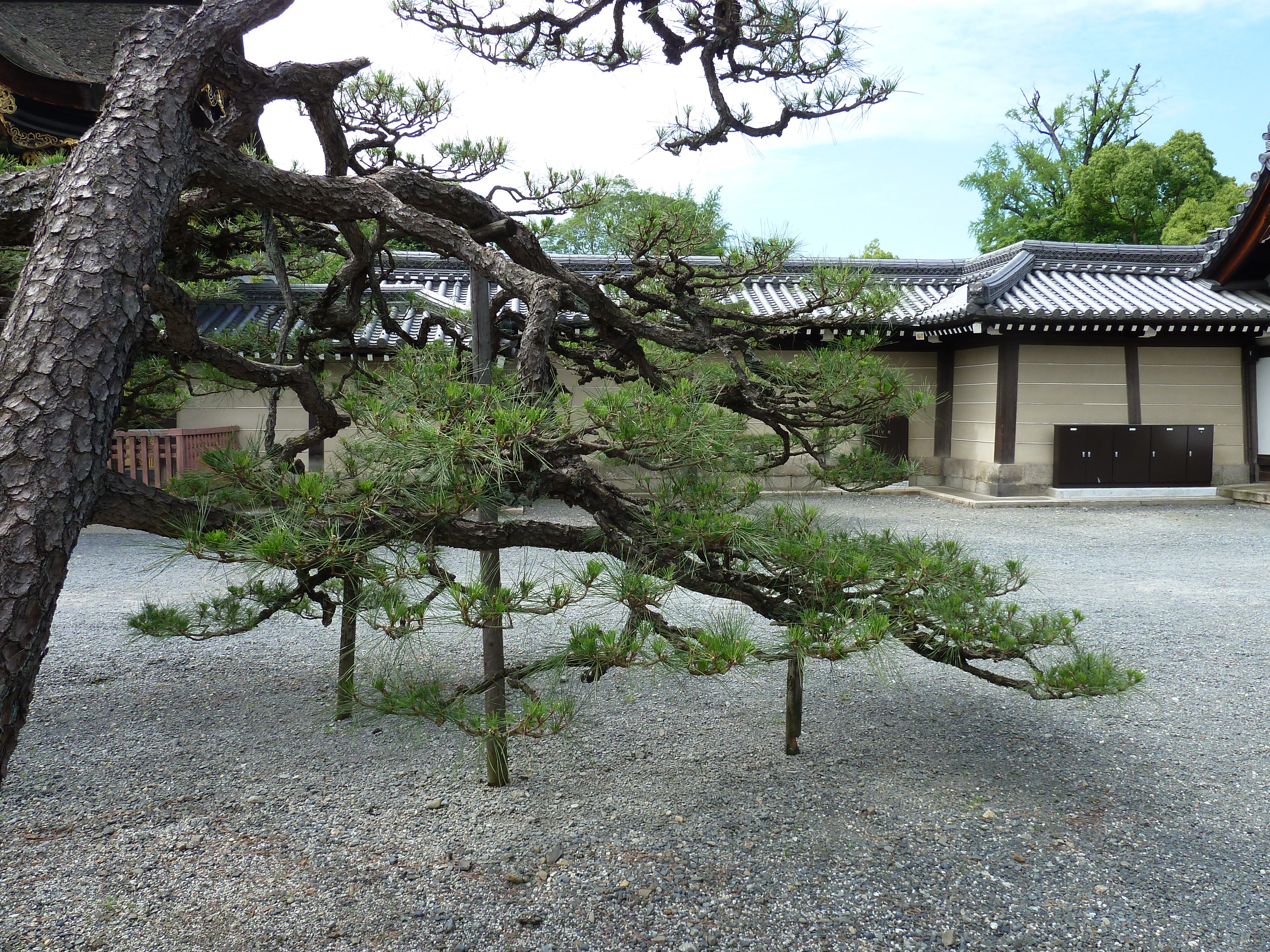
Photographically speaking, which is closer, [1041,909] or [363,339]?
[1041,909]

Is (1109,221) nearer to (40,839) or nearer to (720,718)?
(720,718)

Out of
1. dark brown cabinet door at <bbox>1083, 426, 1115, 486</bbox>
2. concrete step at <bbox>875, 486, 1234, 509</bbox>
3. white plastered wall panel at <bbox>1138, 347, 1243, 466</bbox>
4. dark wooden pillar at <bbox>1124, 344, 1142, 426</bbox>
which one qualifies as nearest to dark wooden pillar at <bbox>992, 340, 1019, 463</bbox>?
concrete step at <bbox>875, 486, 1234, 509</bbox>

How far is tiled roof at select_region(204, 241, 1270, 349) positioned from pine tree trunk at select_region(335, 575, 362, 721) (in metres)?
5.22

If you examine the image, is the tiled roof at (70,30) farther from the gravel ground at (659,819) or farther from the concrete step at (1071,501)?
the concrete step at (1071,501)

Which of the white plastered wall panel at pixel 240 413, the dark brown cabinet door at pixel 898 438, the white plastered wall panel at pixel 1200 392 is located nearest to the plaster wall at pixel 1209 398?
the white plastered wall panel at pixel 1200 392

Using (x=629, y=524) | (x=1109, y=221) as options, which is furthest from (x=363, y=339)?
(x=1109, y=221)

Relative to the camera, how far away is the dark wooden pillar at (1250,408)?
9648 mm

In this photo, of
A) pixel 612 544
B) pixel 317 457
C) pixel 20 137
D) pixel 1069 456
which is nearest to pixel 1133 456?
pixel 1069 456

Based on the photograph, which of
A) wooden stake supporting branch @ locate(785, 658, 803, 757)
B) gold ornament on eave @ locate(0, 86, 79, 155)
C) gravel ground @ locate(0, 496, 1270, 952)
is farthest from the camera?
gold ornament on eave @ locate(0, 86, 79, 155)

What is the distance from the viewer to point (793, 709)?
9.23 feet

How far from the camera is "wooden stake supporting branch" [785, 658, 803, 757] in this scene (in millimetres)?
2727

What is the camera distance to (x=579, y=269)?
34.3 feet

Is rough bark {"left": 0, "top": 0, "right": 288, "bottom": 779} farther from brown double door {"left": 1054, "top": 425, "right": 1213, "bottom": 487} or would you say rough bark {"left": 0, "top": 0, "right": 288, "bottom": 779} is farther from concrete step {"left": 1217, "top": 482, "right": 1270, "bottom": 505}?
concrete step {"left": 1217, "top": 482, "right": 1270, "bottom": 505}

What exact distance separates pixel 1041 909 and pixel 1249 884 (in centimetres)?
62
